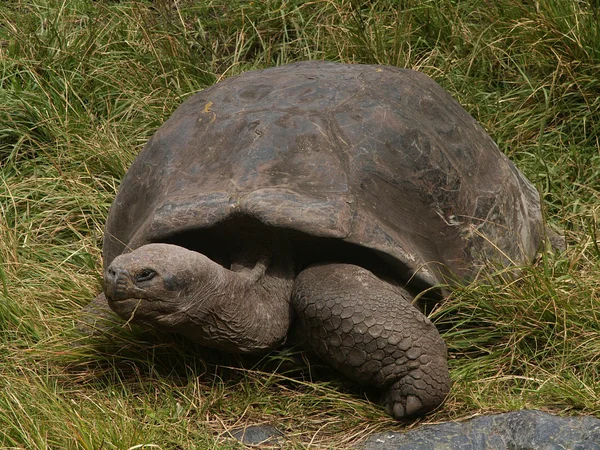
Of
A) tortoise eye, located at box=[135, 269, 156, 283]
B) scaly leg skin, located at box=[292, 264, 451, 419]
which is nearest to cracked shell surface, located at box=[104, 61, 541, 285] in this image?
scaly leg skin, located at box=[292, 264, 451, 419]

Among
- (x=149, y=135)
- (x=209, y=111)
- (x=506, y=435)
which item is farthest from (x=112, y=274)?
(x=149, y=135)

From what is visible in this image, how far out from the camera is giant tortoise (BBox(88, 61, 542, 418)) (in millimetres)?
3584

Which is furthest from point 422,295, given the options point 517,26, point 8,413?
point 517,26

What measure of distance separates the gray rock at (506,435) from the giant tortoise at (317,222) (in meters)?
0.16

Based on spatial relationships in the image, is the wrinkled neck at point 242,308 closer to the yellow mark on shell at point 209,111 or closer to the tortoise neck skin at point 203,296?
the tortoise neck skin at point 203,296

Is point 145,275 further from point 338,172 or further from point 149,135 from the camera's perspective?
point 149,135

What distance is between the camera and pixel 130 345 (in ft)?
13.1

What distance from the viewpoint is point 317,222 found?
11.8ft

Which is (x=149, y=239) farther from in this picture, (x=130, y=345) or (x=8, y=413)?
(x=8, y=413)

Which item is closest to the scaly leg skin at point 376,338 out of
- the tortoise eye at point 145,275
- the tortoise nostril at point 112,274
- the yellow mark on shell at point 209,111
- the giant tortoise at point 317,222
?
the giant tortoise at point 317,222

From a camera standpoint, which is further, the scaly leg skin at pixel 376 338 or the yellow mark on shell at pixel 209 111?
the yellow mark on shell at pixel 209 111

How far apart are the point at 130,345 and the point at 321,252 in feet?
2.55

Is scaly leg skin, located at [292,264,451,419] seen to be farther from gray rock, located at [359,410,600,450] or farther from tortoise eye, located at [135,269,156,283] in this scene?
tortoise eye, located at [135,269,156,283]

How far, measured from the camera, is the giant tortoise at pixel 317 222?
11.8ft
